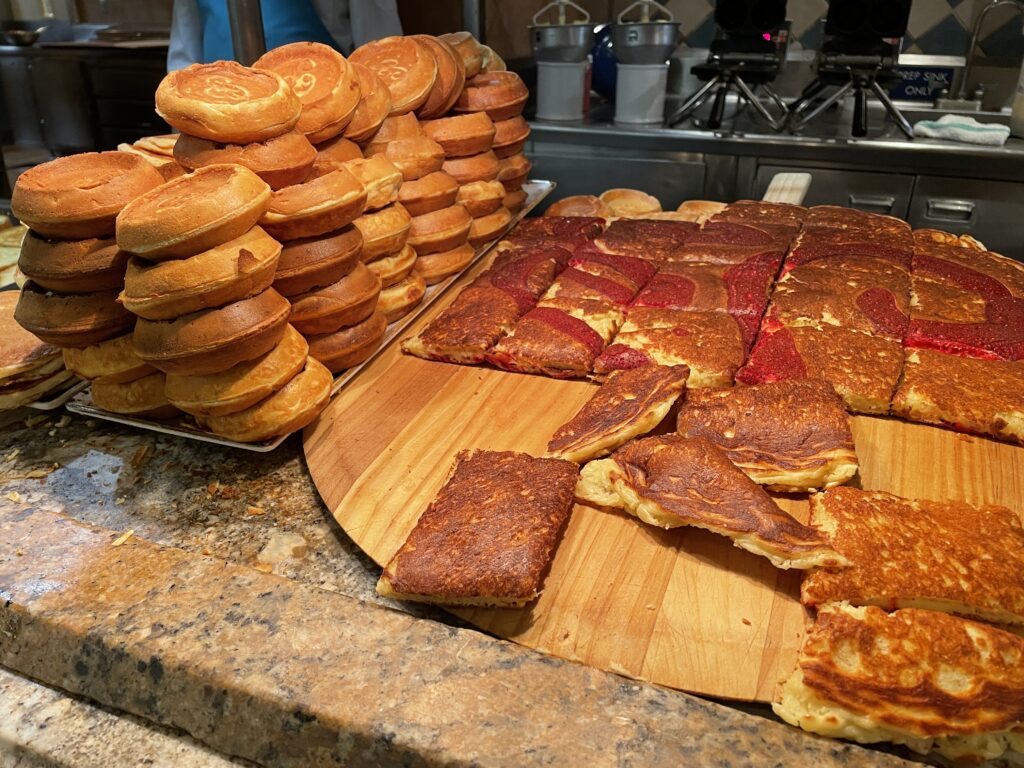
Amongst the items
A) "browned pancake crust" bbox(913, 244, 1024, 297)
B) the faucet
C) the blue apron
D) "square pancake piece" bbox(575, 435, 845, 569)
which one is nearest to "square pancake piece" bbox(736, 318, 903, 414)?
"square pancake piece" bbox(575, 435, 845, 569)

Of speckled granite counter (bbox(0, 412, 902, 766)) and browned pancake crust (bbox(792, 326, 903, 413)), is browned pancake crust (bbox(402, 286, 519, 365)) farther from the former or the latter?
speckled granite counter (bbox(0, 412, 902, 766))

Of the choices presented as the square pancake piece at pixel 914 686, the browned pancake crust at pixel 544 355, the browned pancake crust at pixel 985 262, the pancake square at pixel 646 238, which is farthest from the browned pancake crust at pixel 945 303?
the square pancake piece at pixel 914 686

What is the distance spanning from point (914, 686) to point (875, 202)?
4094 millimetres

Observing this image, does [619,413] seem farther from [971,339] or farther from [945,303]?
[945,303]

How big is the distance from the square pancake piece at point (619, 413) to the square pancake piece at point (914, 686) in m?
0.68

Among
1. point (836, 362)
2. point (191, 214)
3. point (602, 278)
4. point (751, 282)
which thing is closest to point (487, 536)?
point (191, 214)

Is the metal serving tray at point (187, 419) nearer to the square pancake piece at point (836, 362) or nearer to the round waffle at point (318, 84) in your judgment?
the round waffle at point (318, 84)

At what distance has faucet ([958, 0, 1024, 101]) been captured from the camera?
5074 mm

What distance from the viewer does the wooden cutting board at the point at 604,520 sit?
4.60 ft

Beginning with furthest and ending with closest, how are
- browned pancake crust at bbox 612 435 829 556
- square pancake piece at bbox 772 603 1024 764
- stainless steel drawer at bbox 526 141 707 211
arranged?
1. stainless steel drawer at bbox 526 141 707 211
2. browned pancake crust at bbox 612 435 829 556
3. square pancake piece at bbox 772 603 1024 764

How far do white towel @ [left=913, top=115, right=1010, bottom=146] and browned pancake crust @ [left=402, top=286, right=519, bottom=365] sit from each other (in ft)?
11.0

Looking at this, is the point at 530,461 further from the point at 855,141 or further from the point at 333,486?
the point at 855,141

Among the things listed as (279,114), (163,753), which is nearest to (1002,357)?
(279,114)

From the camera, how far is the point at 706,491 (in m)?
1.64
